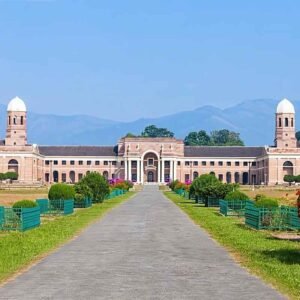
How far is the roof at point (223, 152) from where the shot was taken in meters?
167

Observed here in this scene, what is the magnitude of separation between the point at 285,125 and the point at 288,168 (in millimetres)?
8085

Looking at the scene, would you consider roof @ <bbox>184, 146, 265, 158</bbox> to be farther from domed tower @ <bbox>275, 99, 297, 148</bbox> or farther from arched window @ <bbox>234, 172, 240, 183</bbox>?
domed tower @ <bbox>275, 99, 297, 148</bbox>

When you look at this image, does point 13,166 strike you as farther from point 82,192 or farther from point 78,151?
point 82,192

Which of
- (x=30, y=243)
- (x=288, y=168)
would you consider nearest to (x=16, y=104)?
(x=288, y=168)

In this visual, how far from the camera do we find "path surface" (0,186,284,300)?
12.8 meters

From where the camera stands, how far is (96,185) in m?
57.8

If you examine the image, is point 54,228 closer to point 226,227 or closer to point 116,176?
point 226,227

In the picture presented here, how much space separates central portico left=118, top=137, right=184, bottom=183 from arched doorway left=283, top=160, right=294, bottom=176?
76.7 feet

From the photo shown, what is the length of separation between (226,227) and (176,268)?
13993mm

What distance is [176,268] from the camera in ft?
53.5

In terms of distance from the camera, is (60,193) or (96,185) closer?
(60,193)

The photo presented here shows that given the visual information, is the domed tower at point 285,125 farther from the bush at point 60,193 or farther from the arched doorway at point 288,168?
the bush at point 60,193

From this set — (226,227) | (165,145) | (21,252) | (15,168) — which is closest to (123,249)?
(21,252)

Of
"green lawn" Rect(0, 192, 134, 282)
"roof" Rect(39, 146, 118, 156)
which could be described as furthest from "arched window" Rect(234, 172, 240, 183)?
"green lawn" Rect(0, 192, 134, 282)
